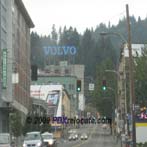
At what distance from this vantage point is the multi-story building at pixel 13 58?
86.1 meters

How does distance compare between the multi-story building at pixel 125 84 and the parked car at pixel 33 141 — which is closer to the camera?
the parked car at pixel 33 141

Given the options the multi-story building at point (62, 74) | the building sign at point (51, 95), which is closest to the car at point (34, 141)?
the multi-story building at point (62, 74)

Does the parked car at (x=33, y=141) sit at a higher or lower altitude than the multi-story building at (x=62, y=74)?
lower

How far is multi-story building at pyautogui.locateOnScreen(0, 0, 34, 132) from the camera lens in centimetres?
8612

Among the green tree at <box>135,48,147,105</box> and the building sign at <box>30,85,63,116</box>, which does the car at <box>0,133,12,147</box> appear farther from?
the building sign at <box>30,85,63,116</box>

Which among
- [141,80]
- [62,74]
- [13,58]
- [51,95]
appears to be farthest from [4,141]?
[62,74]

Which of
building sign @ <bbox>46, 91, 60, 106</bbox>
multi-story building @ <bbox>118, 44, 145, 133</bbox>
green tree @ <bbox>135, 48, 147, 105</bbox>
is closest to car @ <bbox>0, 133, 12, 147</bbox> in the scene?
green tree @ <bbox>135, 48, 147, 105</bbox>

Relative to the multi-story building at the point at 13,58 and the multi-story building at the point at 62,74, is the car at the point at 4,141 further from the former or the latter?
the multi-story building at the point at 62,74

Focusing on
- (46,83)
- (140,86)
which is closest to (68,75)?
(46,83)

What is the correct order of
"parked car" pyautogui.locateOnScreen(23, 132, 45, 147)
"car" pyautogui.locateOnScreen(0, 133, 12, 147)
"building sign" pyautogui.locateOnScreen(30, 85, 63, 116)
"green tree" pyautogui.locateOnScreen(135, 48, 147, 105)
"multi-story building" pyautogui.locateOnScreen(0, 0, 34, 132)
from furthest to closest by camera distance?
"building sign" pyautogui.locateOnScreen(30, 85, 63, 116) < "multi-story building" pyautogui.locateOnScreen(0, 0, 34, 132) < "green tree" pyautogui.locateOnScreen(135, 48, 147, 105) < "parked car" pyautogui.locateOnScreen(23, 132, 45, 147) < "car" pyautogui.locateOnScreen(0, 133, 12, 147)

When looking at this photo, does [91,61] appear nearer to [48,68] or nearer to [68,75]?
[68,75]

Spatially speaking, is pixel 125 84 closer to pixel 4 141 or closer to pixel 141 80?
pixel 141 80

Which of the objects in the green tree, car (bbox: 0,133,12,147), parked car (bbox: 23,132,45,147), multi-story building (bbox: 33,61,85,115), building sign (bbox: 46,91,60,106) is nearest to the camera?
A: car (bbox: 0,133,12,147)

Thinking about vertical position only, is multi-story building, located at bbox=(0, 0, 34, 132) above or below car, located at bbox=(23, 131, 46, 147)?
above
